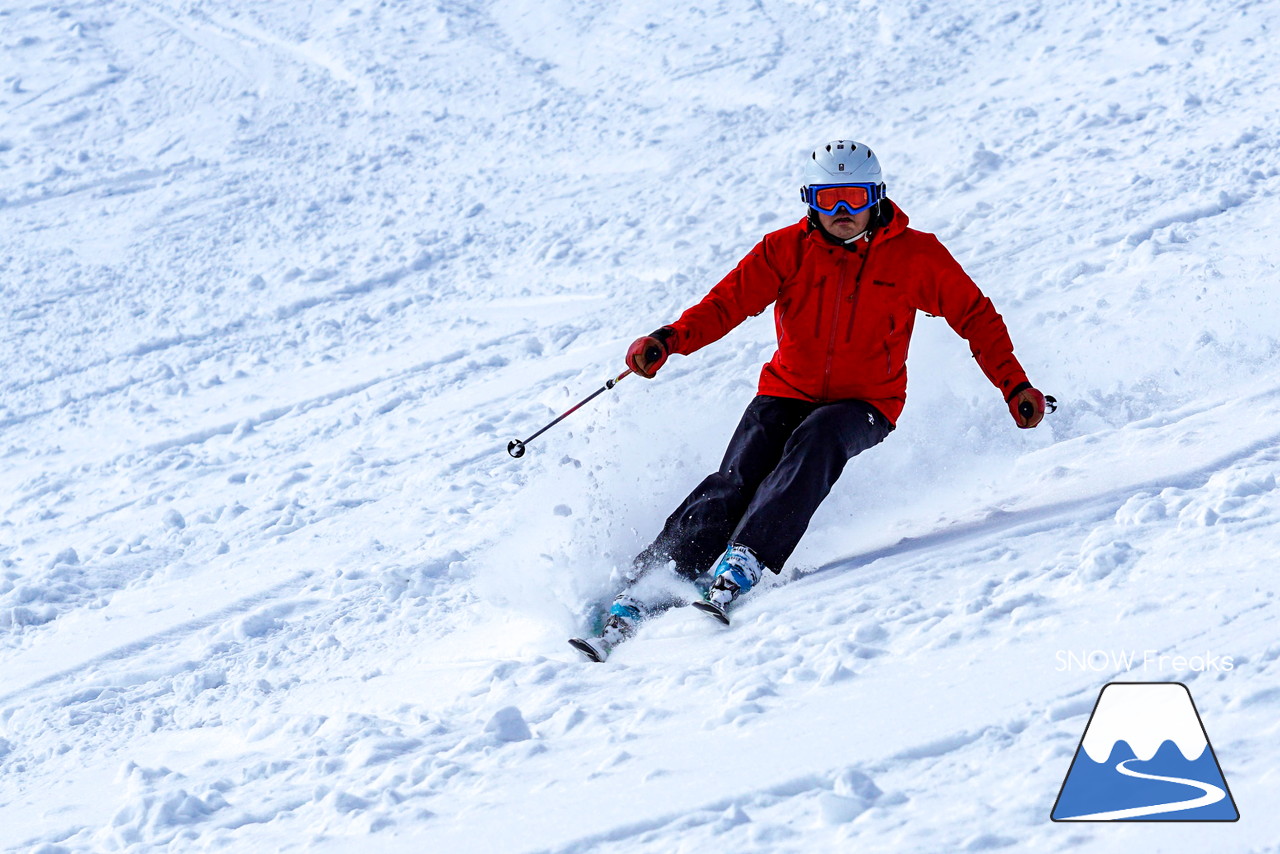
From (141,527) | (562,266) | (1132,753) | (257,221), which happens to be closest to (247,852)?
(1132,753)

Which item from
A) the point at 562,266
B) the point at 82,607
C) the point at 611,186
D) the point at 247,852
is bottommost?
the point at 247,852

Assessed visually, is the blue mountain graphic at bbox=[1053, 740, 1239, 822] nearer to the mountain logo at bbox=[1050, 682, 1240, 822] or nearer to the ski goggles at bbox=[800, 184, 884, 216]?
the mountain logo at bbox=[1050, 682, 1240, 822]

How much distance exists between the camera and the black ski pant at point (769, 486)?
3.94 m

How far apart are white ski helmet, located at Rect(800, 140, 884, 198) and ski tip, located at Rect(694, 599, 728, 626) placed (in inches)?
57.8

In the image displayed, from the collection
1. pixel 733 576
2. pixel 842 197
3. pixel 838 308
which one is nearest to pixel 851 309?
pixel 838 308

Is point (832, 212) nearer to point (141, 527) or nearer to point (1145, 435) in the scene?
point (1145, 435)

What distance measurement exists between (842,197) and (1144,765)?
2201 millimetres

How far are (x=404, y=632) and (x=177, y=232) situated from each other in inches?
322

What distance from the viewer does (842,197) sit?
414cm

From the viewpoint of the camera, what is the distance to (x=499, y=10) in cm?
1590

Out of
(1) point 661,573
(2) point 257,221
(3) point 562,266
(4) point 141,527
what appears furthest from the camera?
(2) point 257,221

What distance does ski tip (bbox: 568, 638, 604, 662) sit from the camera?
3699 mm

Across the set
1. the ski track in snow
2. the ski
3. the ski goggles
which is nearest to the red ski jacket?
the ski goggles

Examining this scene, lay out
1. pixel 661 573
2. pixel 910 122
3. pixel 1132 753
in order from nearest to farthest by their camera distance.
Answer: pixel 1132 753 → pixel 661 573 → pixel 910 122
